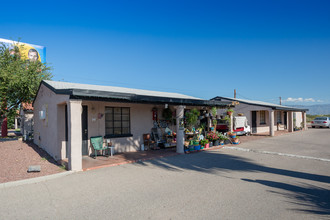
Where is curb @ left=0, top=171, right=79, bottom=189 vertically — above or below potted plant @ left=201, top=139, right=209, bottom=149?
below

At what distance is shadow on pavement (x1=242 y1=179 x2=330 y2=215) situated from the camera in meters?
3.95

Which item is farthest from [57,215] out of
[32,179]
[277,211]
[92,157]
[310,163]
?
[310,163]

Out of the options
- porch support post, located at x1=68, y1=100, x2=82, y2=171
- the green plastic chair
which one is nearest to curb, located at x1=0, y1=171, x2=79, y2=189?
porch support post, located at x1=68, y1=100, x2=82, y2=171

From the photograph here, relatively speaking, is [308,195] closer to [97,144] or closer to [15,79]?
[97,144]

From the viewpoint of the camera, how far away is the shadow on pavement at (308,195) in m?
3.95

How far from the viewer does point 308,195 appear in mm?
4629

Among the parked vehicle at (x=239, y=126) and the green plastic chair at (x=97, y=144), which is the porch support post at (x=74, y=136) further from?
the parked vehicle at (x=239, y=126)

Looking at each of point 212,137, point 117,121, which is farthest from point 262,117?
point 117,121

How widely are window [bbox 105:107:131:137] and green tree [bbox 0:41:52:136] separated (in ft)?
28.4

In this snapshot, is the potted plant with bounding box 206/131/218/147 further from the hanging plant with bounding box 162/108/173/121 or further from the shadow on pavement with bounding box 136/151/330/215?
the shadow on pavement with bounding box 136/151/330/215

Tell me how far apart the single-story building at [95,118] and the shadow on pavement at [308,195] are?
505 cm

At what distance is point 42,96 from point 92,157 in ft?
14.7

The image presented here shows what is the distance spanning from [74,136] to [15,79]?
10780mm

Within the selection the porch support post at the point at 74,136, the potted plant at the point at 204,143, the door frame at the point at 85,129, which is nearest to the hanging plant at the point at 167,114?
the potted plant at the point at 204,143
